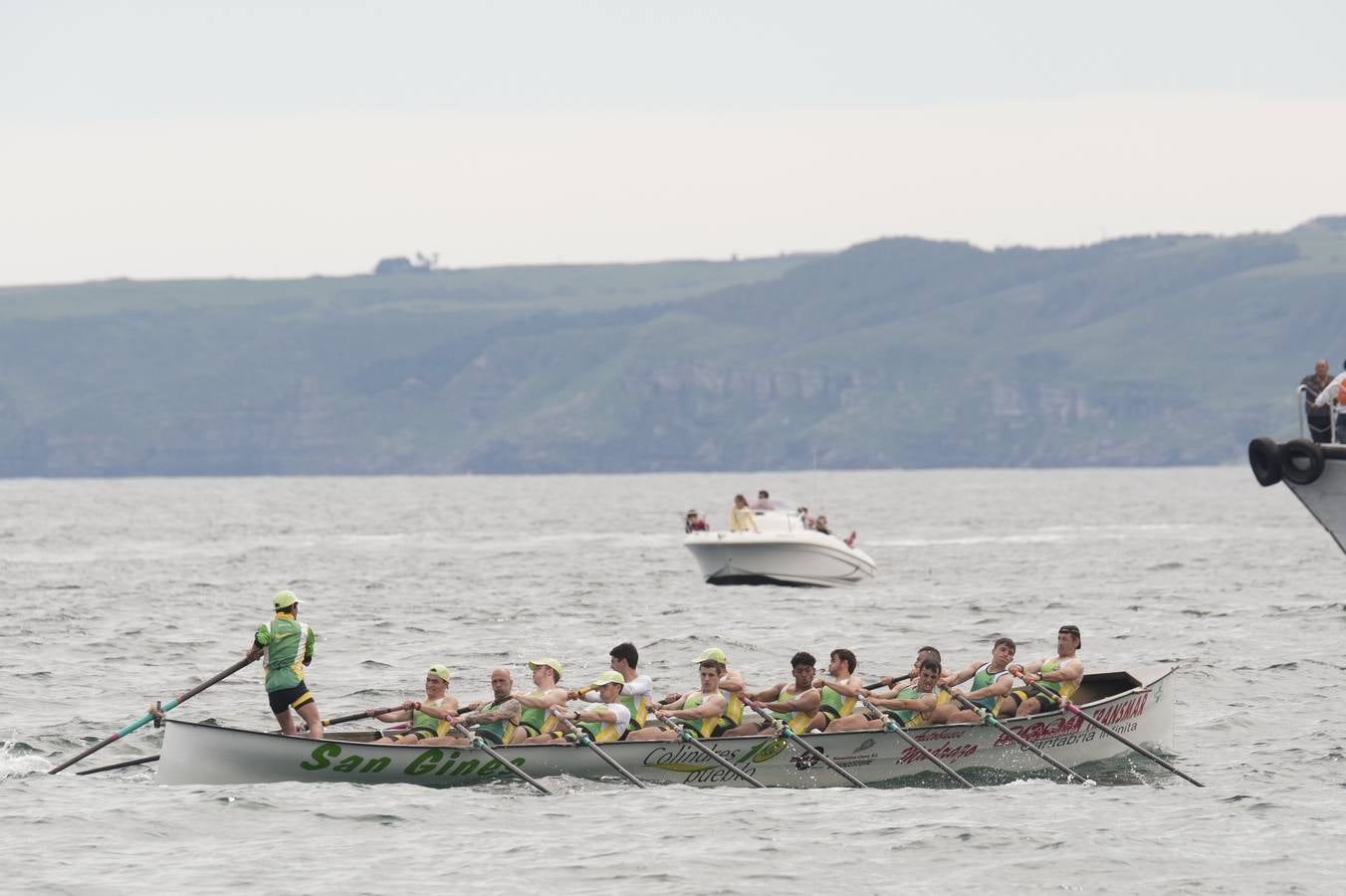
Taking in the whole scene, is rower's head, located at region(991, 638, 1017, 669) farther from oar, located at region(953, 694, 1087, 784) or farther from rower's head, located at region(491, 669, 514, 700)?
rower's head, located at region(491, 669, 514, 700)

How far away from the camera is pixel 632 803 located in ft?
78.1

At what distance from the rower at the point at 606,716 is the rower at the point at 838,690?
246cm

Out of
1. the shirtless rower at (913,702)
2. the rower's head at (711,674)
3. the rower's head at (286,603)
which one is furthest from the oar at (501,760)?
the shirtless rower at (913,702)

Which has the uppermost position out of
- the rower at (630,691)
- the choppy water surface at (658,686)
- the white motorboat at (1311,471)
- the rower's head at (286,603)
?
the white motorboat at (1311,471)

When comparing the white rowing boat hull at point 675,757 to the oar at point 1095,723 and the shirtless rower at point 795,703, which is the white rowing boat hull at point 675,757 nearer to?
the oar at point 1095,723

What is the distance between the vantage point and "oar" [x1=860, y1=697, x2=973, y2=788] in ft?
82.5

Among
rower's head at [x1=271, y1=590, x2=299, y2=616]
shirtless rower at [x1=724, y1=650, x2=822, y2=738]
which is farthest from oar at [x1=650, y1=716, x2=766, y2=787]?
rower's head at [x1=271, y1=590, x2=299, y2=616]

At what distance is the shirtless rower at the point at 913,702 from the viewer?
2541cm

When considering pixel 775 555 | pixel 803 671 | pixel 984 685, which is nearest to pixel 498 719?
pixel 803 671

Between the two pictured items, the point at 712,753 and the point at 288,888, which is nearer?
the point at 288,888

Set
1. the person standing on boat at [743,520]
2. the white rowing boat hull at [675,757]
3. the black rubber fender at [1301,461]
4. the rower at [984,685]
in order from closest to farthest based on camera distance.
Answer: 1. the white rowing boat hull at [675,757]
2. the rower at [984,685]
3. the black rubber fender at [1301,461]
4. the person standing on boat at [743,520]

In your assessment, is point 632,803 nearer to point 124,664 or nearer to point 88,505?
point 124,664

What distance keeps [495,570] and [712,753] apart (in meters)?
43.5

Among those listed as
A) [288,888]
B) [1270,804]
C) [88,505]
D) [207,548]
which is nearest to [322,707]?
[288,888]
